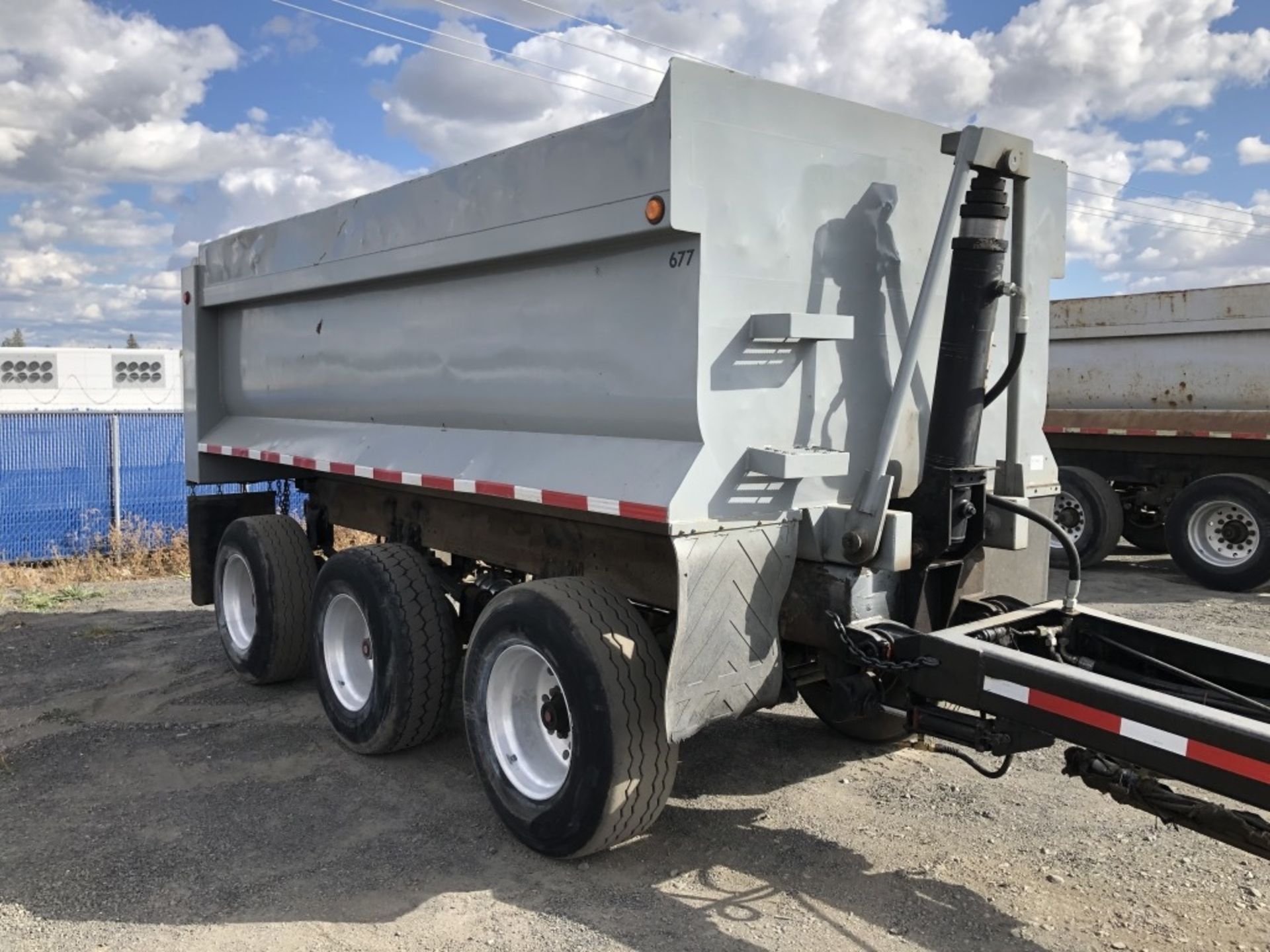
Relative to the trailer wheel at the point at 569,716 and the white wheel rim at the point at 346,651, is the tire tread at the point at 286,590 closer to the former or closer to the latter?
the white wheel rim at the point at 346,651

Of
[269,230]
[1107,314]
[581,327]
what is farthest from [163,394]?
[581,327]

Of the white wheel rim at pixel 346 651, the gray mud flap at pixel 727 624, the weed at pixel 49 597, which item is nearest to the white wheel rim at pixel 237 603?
the white wheel rim at pixel 346 651

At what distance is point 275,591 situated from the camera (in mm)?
6238

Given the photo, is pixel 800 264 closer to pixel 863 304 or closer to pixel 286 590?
pixel 863 304

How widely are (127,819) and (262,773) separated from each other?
2.17 feet

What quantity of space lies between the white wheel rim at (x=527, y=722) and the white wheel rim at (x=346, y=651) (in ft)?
4.74

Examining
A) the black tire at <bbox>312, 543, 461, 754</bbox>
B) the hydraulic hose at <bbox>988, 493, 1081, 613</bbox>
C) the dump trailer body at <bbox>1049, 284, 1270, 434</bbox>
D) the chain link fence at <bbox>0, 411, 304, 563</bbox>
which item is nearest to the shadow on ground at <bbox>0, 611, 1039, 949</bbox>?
the black tire at <bbox>312, 543, 461, 754</bbox>

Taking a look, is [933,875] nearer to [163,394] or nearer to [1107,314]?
[1107,314]

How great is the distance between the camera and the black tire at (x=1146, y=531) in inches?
464

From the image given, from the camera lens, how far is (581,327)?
4215 mm

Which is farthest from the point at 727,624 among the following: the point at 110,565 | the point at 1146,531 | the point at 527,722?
the point at 1146,531

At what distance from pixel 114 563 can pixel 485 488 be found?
8.40 m

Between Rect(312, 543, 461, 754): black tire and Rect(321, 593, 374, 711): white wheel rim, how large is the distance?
0.11 metres

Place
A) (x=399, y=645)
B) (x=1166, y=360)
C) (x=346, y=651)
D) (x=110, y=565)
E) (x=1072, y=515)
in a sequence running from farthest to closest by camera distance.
Result: 1. (x=110, y=565)
2. (x=1072, y=515)
3. (x=1166, y=360)
4. (x=346, y=651)
5. (x=399, y=645)
